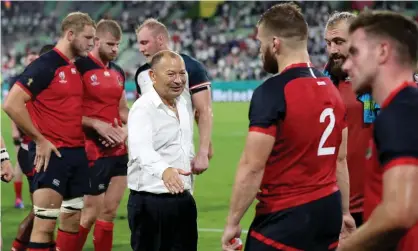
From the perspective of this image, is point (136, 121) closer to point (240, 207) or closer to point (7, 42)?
point (240, 207)

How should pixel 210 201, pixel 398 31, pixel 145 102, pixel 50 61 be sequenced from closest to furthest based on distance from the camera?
1. pixel 398 31
2. pixel 145 102
3. pixel 50 61
4. pixel 210 201

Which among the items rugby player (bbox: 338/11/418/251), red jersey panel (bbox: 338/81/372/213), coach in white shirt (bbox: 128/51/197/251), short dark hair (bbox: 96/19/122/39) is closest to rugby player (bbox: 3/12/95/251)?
short dark hair (bbox: 96/19/122/39)

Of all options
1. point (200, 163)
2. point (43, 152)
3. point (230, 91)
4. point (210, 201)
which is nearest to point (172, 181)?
point (200, 163)

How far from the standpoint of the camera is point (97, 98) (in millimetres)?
7535

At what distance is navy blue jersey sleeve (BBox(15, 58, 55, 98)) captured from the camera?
6.43 metres

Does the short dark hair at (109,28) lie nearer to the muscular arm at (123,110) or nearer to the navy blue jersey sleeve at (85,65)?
the navy blue jersey sleeve at (85,65)

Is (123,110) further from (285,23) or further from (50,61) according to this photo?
(285,23)

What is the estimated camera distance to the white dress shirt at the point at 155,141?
16.5 feet

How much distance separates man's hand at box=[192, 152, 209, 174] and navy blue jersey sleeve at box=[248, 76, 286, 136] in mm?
2395

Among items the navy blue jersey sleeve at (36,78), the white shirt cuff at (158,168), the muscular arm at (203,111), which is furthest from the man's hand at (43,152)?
the white shirt cuff at (158,168)

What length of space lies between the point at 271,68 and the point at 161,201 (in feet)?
5.07

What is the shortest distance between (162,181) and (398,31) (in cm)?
283

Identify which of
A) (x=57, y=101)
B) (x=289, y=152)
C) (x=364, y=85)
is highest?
(x=364, y=85)

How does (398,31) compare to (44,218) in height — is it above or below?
above
